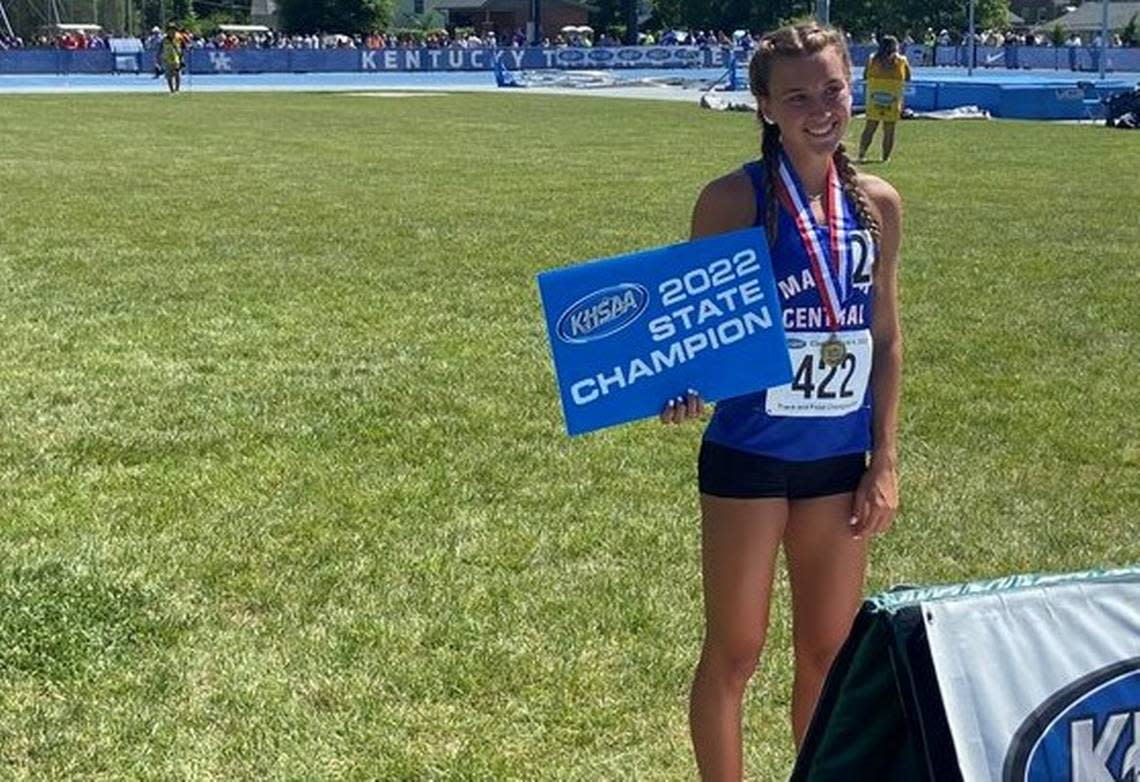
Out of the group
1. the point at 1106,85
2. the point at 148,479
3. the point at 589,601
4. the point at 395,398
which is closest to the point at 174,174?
the point at 395,398

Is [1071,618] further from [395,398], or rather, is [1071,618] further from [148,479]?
[395,398]

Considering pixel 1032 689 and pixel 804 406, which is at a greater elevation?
pixel 804 406

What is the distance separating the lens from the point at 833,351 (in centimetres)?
337

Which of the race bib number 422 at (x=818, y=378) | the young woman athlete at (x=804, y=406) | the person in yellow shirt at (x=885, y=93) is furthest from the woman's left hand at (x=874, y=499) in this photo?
the person in yellow shirt at (x=885, y=93)

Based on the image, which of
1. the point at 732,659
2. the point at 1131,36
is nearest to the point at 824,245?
the point at 732,659

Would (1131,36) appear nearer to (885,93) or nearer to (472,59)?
(472,59)

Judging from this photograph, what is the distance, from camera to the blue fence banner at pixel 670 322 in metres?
3.24

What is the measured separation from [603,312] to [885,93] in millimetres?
19075

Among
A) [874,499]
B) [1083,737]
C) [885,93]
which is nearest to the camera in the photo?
[1083,737]

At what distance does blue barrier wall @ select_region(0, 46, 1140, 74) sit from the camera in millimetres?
57938

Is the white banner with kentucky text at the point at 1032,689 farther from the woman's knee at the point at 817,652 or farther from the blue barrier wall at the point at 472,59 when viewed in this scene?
the blue barrier wall at the point at 472,59

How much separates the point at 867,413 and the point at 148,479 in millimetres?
4036

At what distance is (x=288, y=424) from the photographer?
762 centimetres

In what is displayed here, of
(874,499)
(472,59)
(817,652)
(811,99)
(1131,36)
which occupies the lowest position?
(472,59)
